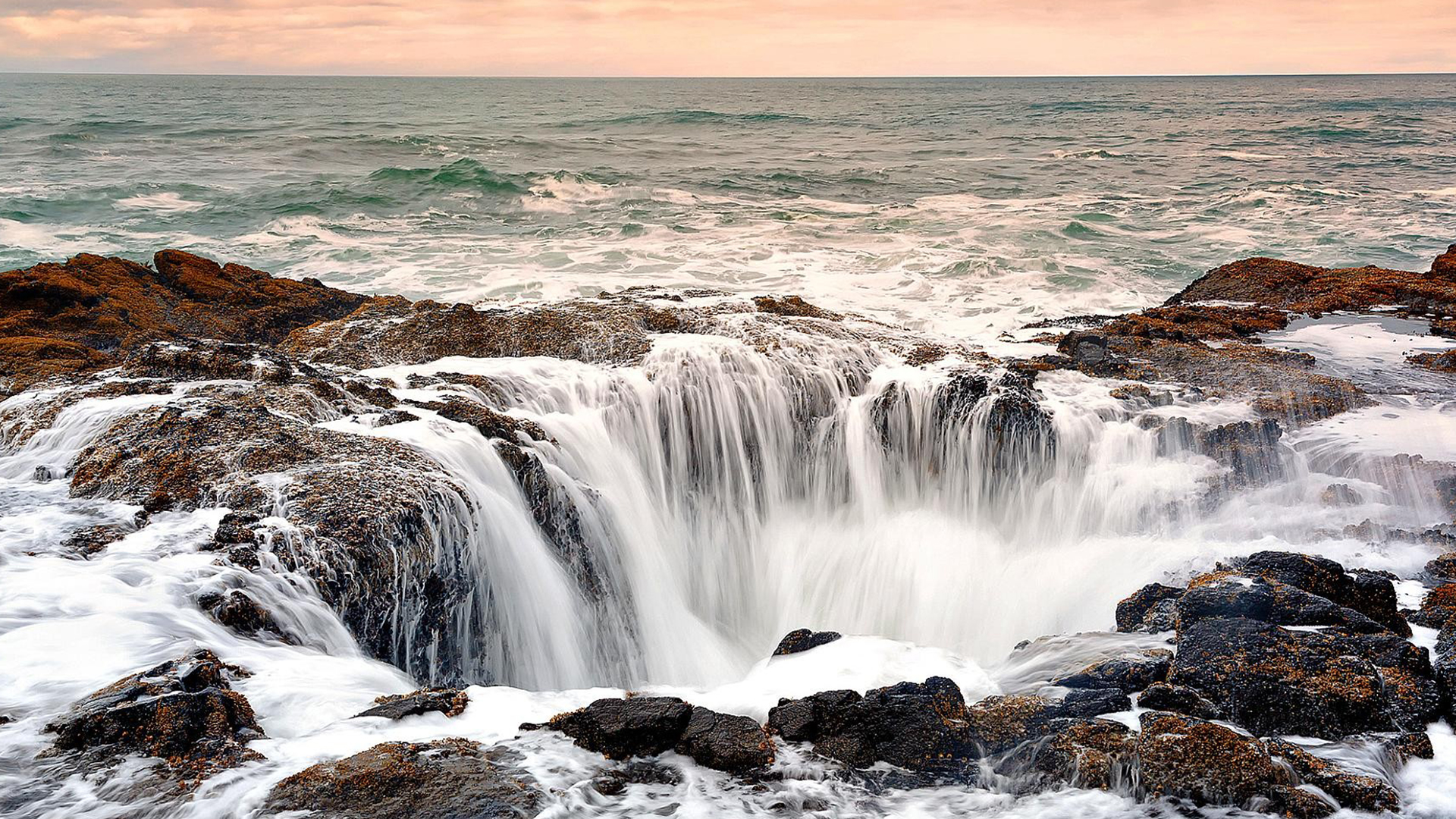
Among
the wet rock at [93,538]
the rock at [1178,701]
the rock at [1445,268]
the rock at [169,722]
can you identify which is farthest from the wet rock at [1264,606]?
the rock at [1445,268]

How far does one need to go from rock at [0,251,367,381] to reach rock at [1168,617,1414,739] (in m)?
7.50

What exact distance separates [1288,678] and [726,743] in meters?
2.24

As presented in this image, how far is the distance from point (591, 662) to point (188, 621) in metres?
2.28

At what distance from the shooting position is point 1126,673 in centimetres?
369

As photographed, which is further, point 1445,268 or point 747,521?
point 1445,268

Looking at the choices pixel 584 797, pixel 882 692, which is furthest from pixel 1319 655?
pixel 584 797

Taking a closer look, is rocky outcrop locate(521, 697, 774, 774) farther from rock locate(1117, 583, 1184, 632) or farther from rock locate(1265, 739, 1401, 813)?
rock locate(1117, 583, 1184, 632)

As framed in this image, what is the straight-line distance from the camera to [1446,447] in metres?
6.21

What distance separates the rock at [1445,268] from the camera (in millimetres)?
10016

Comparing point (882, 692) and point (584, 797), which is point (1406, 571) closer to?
point (882, 692)

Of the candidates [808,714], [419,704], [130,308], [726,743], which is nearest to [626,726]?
[726,743]

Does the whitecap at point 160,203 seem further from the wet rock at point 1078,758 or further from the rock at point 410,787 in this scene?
the wet rock at point 1078,758

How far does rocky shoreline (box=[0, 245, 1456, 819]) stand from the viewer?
308 cm

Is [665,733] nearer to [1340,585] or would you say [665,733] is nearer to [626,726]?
[626,726]
